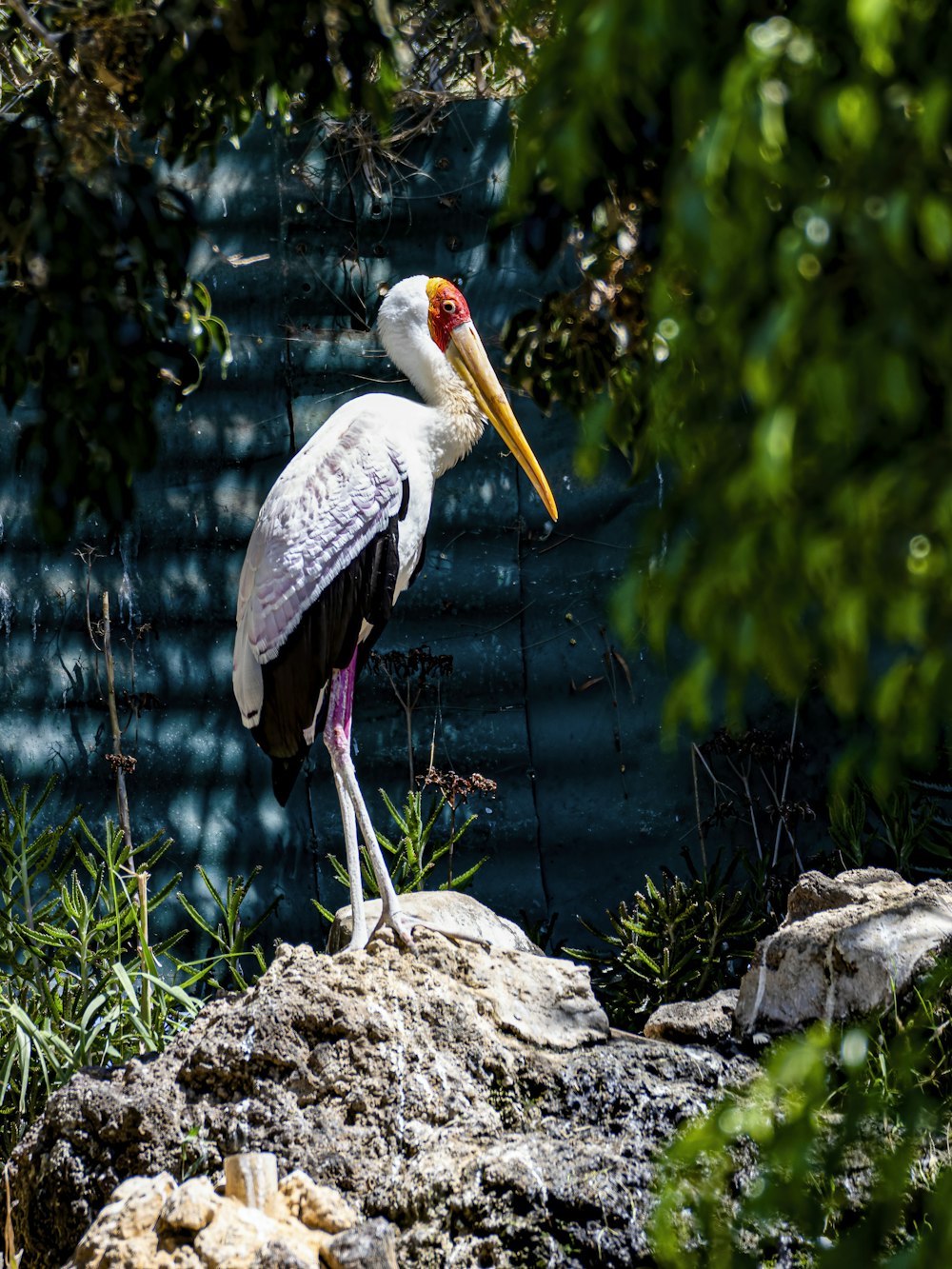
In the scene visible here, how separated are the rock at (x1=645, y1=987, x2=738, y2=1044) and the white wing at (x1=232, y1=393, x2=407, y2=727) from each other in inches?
54.8

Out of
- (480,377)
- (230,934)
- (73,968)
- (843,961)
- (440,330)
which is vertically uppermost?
(440,330)

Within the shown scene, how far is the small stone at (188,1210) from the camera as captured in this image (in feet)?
8.33

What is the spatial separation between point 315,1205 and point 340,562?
1.82m

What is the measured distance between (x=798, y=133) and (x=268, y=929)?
4.30 m

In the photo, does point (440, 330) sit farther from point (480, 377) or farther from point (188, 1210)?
point (188, 1210)

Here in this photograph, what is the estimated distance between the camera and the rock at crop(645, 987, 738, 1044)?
11.5 ft

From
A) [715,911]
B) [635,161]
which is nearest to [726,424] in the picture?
[635,161]

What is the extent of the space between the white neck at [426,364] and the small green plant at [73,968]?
4.94 feet

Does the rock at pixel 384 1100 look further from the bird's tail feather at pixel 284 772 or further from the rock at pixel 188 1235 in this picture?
the bird's tail feather at pixel 284 772

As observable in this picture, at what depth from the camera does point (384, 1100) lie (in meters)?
3.18

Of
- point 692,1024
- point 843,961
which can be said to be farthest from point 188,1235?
point 843,961

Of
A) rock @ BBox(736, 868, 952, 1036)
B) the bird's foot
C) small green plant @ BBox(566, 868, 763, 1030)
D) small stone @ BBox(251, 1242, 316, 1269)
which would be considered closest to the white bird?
the bird's foot

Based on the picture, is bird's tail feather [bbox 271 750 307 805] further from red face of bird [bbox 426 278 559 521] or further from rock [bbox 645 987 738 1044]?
rock [bbox 645 987 738 1044]

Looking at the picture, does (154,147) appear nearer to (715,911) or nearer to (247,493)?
(247,493)
